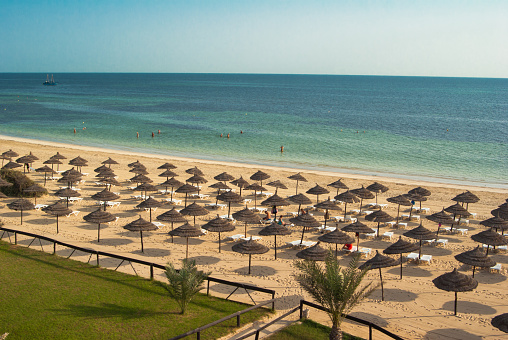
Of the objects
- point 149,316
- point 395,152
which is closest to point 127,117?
point 395,152

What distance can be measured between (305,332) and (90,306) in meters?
6.41

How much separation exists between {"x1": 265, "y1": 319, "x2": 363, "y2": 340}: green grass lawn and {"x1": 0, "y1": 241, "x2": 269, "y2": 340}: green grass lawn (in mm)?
1124

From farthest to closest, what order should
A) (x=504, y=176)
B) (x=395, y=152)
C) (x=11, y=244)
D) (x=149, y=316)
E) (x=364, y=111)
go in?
(x=364, y=111), (x=395, y=152), (x=504, y=176), (x=11, y=244), (x=149, y=316)

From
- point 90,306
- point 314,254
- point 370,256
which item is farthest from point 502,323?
point 90,306

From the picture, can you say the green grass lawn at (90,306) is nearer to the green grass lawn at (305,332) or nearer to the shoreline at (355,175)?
the green grass lawn at (305,332)

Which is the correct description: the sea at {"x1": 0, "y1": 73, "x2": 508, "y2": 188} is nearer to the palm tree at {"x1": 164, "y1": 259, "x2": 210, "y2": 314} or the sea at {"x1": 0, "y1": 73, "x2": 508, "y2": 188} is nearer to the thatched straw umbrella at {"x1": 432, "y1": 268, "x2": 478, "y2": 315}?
the thatched straw umbrella at {"x1": 432, "y1": 268, "x2": 478, "y2": 315}

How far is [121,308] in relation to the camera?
1328cm

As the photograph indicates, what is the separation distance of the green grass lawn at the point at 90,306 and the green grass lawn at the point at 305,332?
3.69ft

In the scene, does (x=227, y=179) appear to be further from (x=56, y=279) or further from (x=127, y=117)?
(x=127, y=117)

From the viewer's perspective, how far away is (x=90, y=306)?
43.5ft

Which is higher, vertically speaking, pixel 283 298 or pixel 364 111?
pixel 364 111

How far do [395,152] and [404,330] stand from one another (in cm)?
4149

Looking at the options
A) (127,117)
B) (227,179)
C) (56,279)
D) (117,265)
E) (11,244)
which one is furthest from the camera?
(127,117)

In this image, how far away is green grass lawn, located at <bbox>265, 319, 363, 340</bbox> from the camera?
12273 mm
